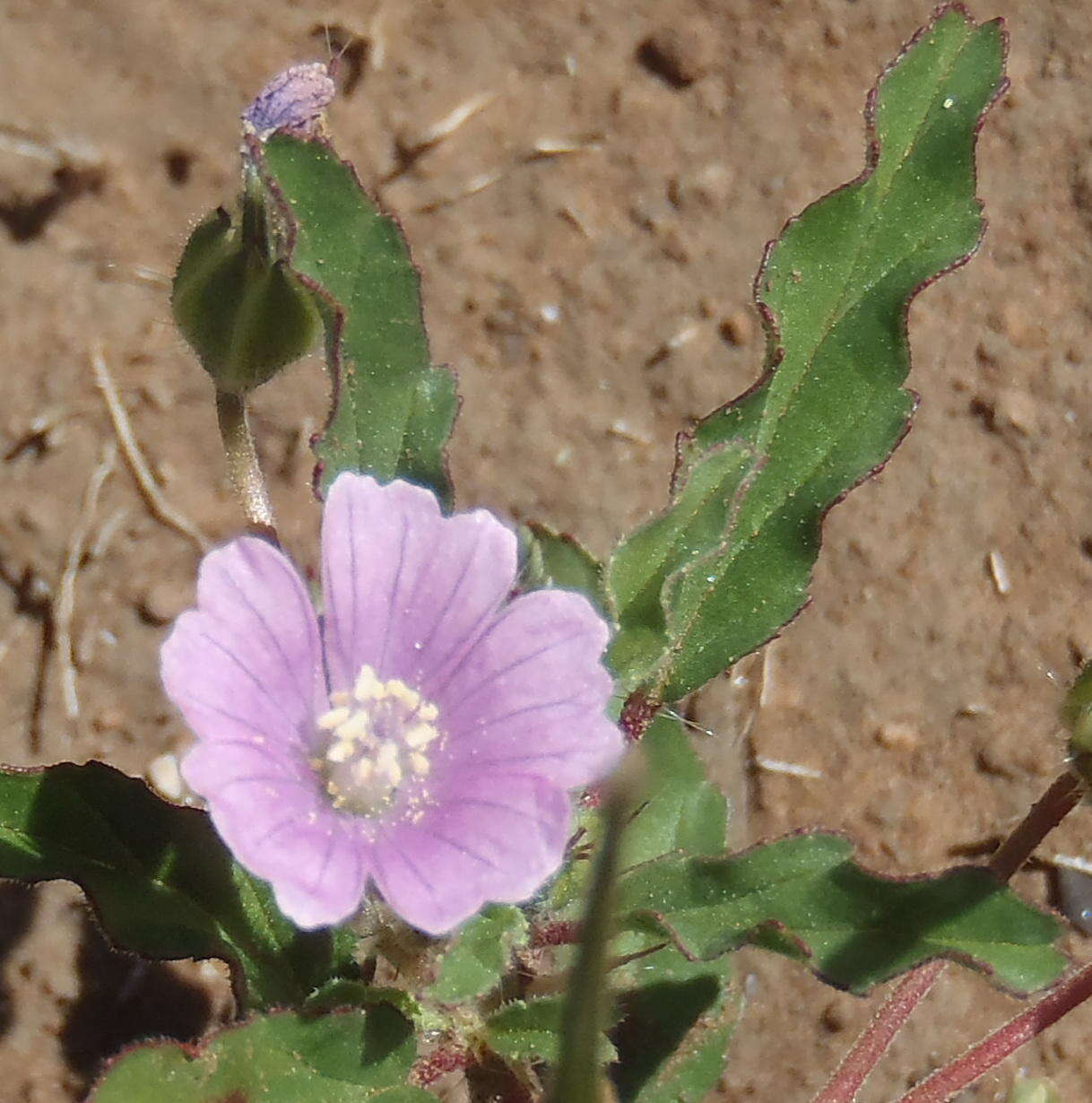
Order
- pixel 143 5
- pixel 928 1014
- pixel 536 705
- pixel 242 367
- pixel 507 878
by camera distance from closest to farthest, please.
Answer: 1. pixel 507 878
2. pixel 536 705
3. pixel 242 367
4. pixel 928 1014
5. pixel 143 5

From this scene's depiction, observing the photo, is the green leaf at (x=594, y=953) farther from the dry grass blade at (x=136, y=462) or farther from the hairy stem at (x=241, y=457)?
the dry grass blade at (x=136, y=462)

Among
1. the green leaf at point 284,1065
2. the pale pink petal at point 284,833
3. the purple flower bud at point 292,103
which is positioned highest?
the purple flower bud at point 292,103

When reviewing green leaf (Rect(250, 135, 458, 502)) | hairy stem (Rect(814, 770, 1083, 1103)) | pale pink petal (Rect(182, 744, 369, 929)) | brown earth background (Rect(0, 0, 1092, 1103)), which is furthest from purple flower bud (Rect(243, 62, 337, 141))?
hairy stem (Rect(814, 770, 1083, 1103))

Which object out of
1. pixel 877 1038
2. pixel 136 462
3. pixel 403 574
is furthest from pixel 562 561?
pixel 136 462

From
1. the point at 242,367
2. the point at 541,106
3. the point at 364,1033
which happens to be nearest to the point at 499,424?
the point at 541,106

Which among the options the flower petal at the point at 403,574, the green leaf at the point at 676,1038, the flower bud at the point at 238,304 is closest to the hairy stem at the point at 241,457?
the flower bud at the point at 238,304

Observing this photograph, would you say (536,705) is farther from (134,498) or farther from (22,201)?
(22,201)
